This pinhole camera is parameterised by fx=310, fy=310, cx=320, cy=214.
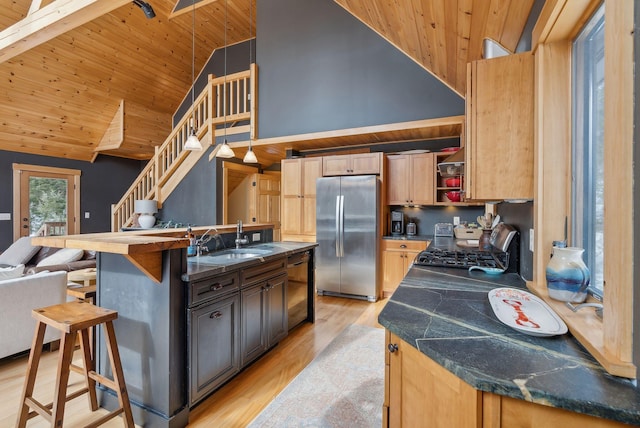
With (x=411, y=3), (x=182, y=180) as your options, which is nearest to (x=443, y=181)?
(x=411, y=3)

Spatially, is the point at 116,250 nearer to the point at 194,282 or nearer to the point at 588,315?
the point at 194,282

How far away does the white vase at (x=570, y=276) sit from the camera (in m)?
1.18

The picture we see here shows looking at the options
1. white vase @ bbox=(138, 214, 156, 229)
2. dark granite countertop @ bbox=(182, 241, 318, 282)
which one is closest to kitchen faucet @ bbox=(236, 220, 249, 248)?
dark granite countertop @ bbox=(182, 241, 318, 282)

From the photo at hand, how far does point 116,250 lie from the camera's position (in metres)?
1.64

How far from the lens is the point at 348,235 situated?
4.58 metres

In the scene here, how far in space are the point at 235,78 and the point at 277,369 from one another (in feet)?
16.7

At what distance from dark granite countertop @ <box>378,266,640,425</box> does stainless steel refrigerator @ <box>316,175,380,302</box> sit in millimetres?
3044

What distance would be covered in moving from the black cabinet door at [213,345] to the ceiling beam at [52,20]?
263 centimetres

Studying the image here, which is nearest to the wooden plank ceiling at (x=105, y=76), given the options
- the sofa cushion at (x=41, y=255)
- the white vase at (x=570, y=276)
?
the sofa cushion at (x=41, y=255)

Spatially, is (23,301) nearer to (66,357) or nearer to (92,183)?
(66,357)

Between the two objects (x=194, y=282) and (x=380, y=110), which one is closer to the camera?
(x=194, y=282)

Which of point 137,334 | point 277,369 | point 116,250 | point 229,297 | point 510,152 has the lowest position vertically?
point 277,369

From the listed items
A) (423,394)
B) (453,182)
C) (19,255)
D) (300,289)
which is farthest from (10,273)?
(453,182)

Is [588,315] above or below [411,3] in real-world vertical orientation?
below
